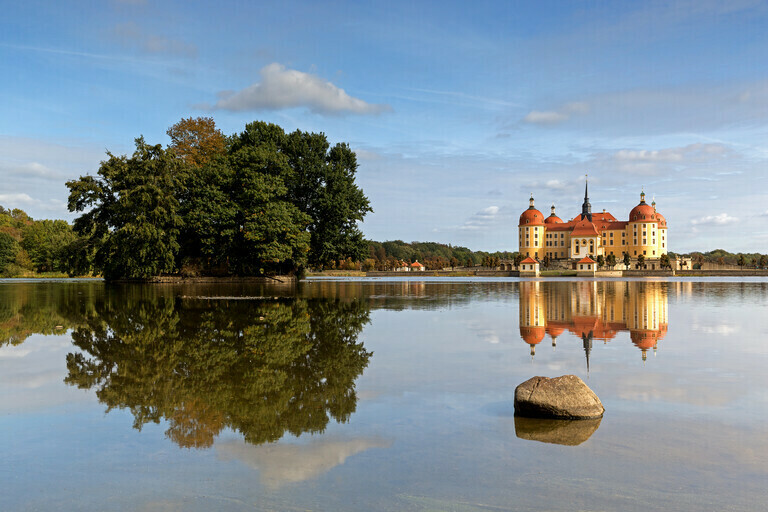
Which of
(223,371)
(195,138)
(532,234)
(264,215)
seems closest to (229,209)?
(264,215)

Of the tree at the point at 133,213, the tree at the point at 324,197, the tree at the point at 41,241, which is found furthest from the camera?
the tree at the point at 41,241

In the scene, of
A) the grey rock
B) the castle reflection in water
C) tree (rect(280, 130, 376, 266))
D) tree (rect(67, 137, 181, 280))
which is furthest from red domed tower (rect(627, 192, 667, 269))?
the grey rock

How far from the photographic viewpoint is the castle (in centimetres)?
14812

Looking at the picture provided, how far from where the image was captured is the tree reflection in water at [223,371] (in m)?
7.40

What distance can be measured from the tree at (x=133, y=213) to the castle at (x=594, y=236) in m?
114

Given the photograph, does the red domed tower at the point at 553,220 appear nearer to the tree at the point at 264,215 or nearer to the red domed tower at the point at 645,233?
the red domed tower at the point at 645,233

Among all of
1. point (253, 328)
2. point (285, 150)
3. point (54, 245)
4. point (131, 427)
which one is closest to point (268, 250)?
point (285, 150)

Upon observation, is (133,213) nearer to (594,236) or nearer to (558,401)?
(558,401)

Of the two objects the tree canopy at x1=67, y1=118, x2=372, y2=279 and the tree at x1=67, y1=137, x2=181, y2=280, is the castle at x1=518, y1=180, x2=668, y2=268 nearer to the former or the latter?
the tree canopy at x1=67, y1=118, x2=372, y2=279

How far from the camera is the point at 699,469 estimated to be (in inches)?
224

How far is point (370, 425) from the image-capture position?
715 cm

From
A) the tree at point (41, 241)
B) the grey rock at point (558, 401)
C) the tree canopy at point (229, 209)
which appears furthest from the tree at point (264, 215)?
the tree at point (41, 241)

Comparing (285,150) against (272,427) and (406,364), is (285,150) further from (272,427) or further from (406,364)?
(272,427)

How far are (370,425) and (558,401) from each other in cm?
256
